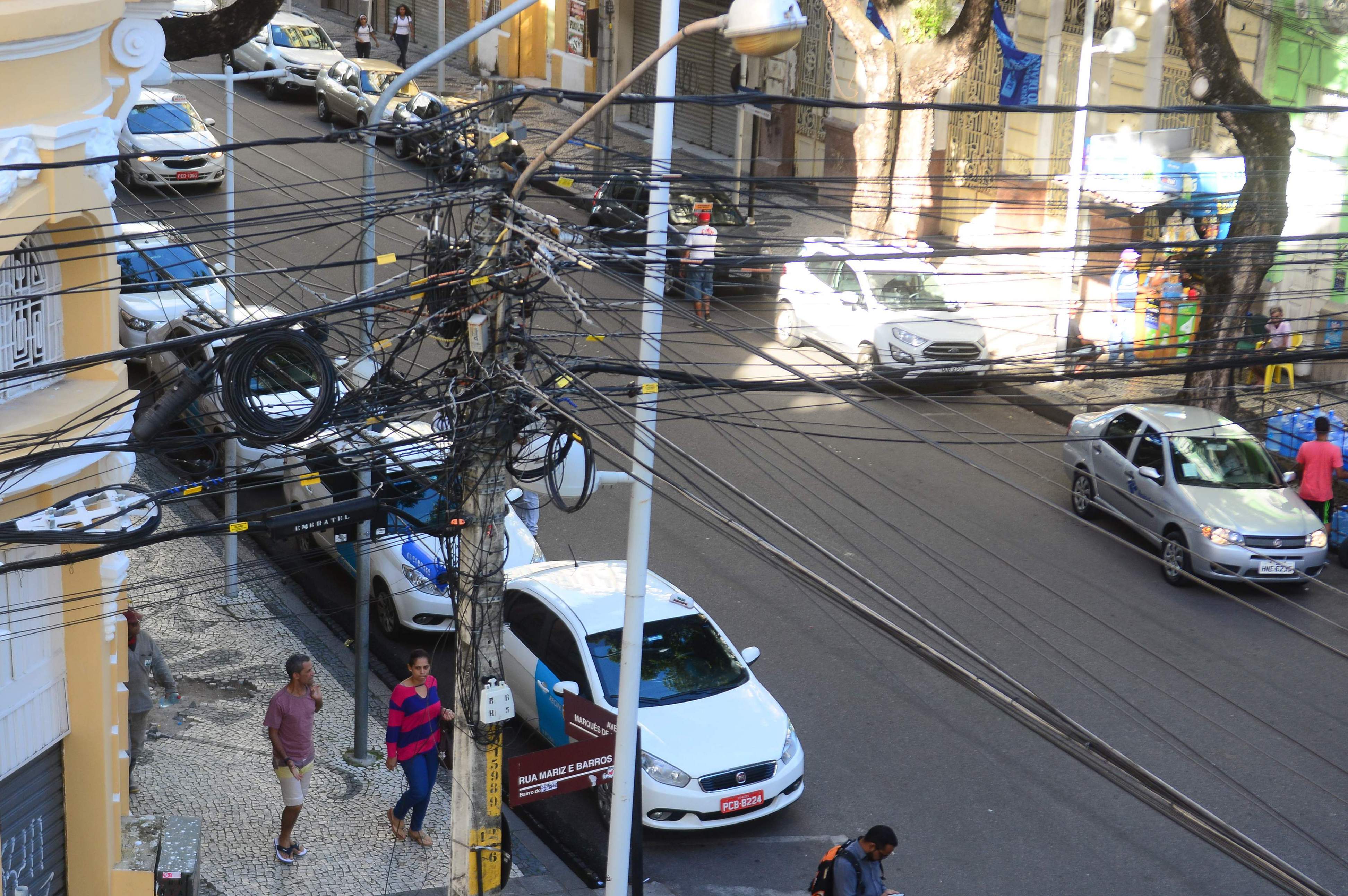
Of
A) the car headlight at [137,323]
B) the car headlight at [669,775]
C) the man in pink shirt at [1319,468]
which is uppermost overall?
the car headlight at [137,323]

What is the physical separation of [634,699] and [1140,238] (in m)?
16.4

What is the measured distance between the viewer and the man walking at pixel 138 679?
33.3 feet

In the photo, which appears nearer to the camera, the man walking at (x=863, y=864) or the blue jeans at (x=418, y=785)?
the man walking at (x=863, y=864)

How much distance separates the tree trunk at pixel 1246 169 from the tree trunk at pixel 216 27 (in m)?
10.6

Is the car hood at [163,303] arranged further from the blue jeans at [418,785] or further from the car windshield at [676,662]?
the blue jeans at [418,785]

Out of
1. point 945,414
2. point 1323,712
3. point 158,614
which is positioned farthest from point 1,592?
point 945,414

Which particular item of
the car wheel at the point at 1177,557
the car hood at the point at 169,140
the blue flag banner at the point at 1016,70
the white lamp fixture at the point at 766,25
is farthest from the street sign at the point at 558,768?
the car hood at the point at 169,140

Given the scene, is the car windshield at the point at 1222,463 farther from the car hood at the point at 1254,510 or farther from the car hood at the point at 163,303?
the car hood at the point at 163,303

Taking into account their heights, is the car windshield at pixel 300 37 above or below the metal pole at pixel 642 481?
above

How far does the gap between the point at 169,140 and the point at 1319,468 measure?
1886cm

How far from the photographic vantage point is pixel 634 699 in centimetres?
813

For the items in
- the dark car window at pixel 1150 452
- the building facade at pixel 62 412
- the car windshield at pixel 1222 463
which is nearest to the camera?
the building facade at pixel 62 412

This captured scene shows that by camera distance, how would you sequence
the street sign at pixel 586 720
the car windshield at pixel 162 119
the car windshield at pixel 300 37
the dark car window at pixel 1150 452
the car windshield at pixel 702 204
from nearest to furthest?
the street sign at pixel 586 720 → the dark car window at pixel 1150 452 → the car windshield at pixel 702 204 → the car windshield at pixel 162 119 → the car windshield at pixel 300 37

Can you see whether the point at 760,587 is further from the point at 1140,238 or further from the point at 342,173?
the point at 342,173
